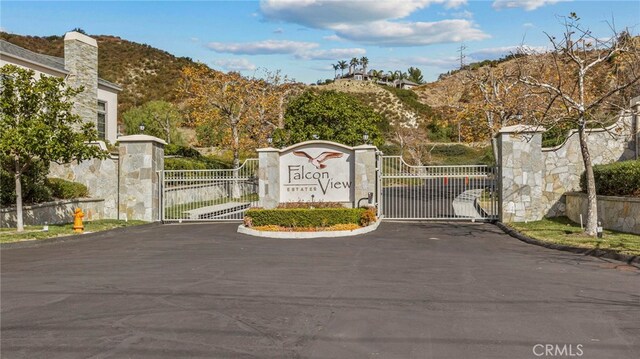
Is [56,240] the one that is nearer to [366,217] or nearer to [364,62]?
[366,217]

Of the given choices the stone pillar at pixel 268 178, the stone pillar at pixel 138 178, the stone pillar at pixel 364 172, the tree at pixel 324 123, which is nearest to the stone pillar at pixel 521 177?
the stone pillar at pixel 364 172

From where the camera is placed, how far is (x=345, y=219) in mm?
18875

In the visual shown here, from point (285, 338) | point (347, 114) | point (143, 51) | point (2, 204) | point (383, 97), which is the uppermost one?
point (143, 51)

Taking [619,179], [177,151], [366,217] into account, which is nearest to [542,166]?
[619,179]

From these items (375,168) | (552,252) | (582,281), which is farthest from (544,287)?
(375,168)

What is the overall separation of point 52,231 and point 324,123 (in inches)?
834

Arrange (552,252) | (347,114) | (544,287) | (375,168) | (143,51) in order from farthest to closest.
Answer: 1. (143,51)
2. (347,114)
3. (375,168)
4. (552,252)
5. (544,287)

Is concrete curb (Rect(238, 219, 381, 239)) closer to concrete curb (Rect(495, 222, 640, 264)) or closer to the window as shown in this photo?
concrete curb (Rect(495, 222, 640, 264))

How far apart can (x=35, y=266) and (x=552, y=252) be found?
11159mm

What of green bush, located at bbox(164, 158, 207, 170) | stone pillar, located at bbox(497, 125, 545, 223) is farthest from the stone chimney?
stone pillar, located at bbox(497, 125, 545, 223)

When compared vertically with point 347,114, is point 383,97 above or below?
above

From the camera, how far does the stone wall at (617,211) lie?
50.2 feet

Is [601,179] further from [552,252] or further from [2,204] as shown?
[2,204]
